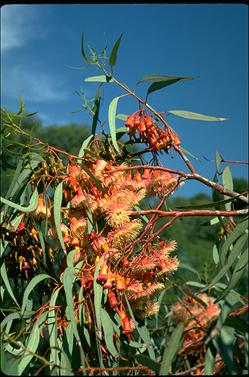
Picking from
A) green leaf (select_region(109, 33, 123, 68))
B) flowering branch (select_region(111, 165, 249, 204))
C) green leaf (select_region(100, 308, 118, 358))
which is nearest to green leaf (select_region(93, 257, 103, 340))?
green leaf (select_region(100, 308, 118, 358))

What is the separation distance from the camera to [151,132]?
129 cm

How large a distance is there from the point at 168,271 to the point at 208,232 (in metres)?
14.0

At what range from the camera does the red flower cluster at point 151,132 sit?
1.29 metres

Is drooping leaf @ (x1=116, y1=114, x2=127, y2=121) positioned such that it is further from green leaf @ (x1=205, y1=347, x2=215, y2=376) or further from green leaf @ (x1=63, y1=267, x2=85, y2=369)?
green leaf @ (x1=205, y1=347, x2=215, y2=376)

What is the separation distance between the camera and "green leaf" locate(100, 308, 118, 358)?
1075 millimetres

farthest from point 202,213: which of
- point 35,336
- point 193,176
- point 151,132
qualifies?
point 35,336

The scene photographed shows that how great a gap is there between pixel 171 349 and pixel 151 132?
0.52 m

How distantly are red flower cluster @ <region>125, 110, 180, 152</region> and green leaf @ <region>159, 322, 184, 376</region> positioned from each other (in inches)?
18.7

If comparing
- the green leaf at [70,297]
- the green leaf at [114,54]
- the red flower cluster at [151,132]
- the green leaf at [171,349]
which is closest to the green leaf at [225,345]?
the green leaf at [171,349]

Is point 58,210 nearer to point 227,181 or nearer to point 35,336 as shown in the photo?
point 35,336

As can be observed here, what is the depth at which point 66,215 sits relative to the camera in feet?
4.08

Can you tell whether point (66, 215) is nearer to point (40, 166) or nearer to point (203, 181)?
point (40, 166)

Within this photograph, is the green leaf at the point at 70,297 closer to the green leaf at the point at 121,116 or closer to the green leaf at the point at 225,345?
the green leaf at the point at 225,345

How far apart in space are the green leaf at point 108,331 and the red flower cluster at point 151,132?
369 millimetres
